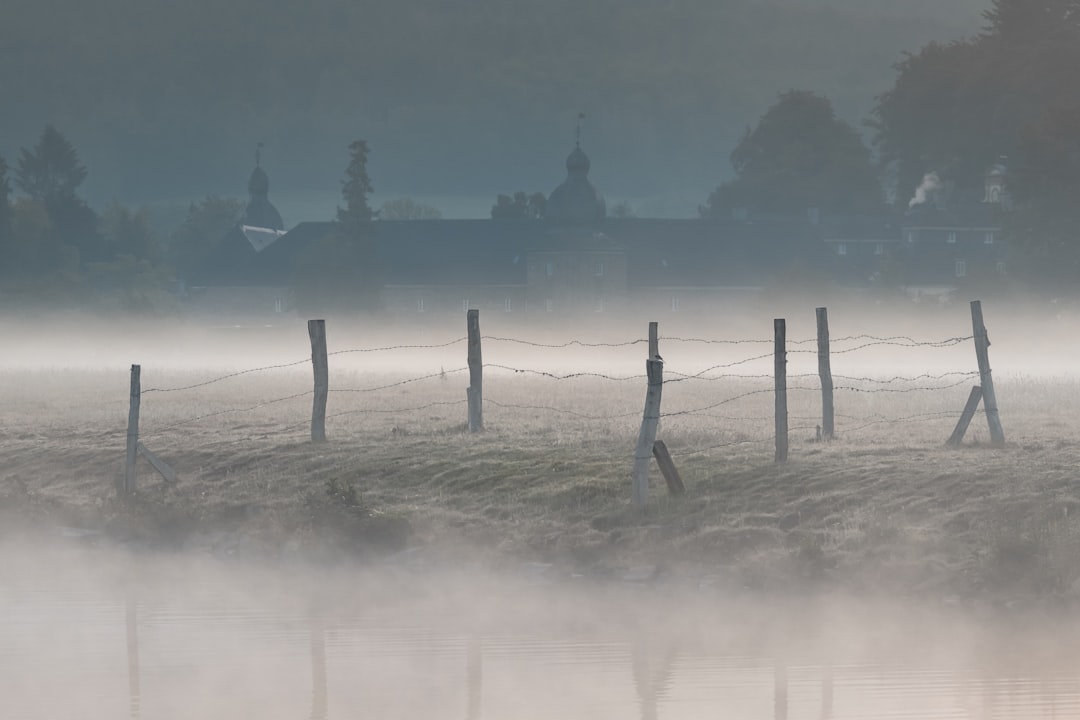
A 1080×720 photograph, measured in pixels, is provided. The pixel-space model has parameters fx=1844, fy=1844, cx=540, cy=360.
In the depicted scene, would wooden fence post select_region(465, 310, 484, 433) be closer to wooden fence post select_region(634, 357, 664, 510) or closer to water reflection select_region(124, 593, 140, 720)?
wooden fence post select_region(634, 357, 664, 510)

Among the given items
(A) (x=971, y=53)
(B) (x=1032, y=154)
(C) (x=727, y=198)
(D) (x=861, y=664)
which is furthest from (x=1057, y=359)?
(C) (x=727, y=198)

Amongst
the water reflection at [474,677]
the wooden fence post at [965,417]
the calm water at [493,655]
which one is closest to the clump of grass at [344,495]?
the calm water at [493,655]

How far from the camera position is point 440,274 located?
541 feet

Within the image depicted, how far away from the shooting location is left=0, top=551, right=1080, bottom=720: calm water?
14984mm

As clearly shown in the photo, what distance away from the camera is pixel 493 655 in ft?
56.2

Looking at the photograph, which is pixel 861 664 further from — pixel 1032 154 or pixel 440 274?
pixel 440 274

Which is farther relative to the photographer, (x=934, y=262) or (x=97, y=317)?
(x=934, y=262)

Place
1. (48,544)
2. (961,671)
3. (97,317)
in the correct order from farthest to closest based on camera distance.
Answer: (97,317), (48,544), (961,671)

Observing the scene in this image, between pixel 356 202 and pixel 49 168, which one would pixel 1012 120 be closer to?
pixel 356 202

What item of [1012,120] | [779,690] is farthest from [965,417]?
[1012,120]

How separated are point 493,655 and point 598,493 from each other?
6899mm

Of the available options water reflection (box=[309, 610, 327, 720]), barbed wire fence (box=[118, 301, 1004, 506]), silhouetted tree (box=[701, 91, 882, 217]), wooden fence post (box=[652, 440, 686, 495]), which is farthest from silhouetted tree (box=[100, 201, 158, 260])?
water reflection (box=[309, 610, 327, 720])

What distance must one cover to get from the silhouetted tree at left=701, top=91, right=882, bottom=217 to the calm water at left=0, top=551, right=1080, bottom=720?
15603cm

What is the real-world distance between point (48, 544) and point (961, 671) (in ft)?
45.1
